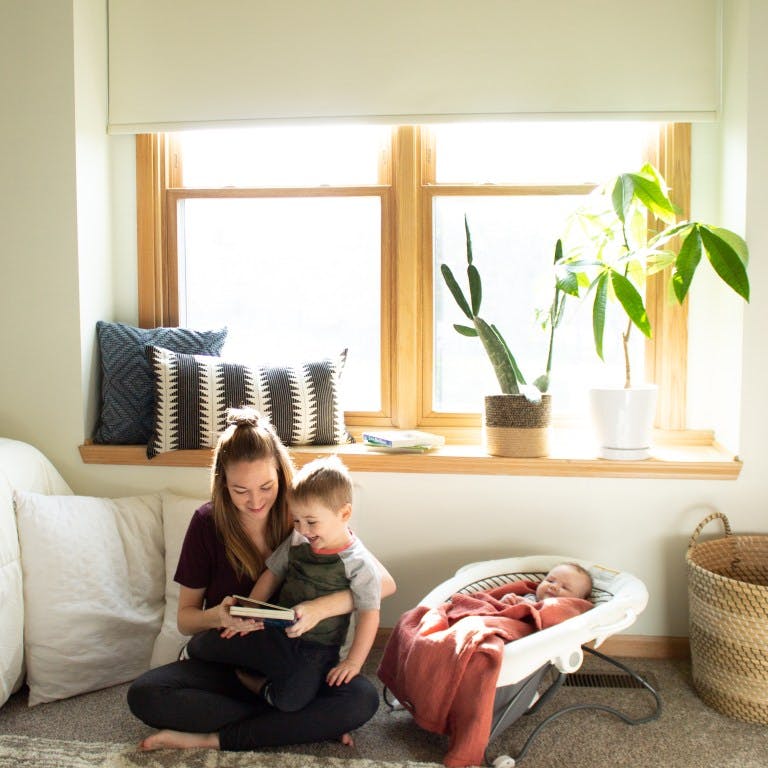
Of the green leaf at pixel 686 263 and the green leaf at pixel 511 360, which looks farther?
the green leaf at pixel 511 360

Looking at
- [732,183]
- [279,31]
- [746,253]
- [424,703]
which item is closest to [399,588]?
[424,703]

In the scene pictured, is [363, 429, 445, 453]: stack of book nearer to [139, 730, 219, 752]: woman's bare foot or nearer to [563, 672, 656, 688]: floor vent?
[563, 672, 656, 688]: floor vent

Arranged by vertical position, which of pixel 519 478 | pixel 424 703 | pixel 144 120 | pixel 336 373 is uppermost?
pixel 144 120

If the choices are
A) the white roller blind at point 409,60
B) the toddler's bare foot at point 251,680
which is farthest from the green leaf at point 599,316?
the toddler's bare foot at point 251,680

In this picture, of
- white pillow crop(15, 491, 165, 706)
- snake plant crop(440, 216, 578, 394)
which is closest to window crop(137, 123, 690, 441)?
snake plant crop(440, 216, 578, 394)

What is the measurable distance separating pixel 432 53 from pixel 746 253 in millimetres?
1236

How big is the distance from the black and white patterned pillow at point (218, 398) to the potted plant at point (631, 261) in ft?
3.11

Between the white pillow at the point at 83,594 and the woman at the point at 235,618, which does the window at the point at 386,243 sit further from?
the woman at the point at 235,618

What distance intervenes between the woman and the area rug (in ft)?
0.11

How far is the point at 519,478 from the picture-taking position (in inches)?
104

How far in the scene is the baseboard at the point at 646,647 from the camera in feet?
8.71

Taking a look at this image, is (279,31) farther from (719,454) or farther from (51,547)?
A: (719,454)

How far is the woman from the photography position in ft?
6.55

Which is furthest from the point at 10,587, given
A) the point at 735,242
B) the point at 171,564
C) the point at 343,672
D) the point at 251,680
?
the point at 735,242
